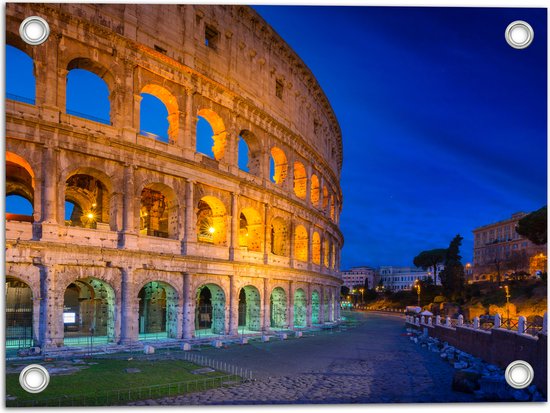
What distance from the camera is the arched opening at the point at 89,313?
62.6ft

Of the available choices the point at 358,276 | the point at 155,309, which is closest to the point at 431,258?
the point at 155,309

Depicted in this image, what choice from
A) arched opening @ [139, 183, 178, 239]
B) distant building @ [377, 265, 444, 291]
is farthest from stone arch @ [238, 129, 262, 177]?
distant building @ [377, 265, 444, 291]

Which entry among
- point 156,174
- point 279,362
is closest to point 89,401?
point 279,362

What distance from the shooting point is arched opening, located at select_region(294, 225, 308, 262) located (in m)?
32.6

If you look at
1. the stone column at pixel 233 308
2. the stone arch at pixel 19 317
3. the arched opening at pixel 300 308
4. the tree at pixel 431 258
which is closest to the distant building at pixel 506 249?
the arched opening at pixel 300 308

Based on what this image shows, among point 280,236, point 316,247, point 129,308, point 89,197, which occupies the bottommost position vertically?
point 129,308

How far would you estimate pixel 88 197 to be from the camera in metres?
26.1

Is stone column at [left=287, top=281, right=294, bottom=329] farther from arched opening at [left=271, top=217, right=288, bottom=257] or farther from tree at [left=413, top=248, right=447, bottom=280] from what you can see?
tree at [left=413, top=248, right=447, bottom=280]

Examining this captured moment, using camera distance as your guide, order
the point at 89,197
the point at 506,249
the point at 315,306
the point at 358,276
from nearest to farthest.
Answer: the point at 89,197
the point at 315,306
the point at 506,249
the point at 358,276

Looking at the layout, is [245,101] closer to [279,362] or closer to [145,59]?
[145,59]

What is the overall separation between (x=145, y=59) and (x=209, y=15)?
4.81 m

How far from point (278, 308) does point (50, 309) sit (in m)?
15.2

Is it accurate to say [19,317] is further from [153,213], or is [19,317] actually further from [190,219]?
[153,213]

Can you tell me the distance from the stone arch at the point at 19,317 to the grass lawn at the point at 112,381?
2354 mm
